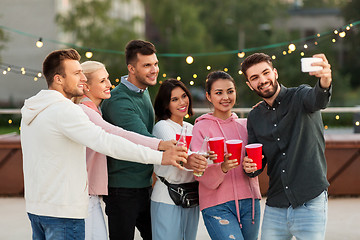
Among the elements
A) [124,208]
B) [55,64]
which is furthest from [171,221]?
[55,64]

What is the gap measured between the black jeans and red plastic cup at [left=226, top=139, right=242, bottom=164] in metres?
0.74

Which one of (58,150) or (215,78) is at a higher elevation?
(215,78)

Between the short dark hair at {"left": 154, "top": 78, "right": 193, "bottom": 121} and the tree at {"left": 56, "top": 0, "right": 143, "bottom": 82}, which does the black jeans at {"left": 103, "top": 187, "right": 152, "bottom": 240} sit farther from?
the tree at {"left": 56, "top": 0, "right": 143, "bottom": 82}

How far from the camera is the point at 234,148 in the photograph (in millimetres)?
2908

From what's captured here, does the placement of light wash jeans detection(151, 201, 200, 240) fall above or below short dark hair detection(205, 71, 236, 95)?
below

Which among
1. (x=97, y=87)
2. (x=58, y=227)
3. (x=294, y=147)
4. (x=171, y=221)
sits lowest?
(x=171, y=221)

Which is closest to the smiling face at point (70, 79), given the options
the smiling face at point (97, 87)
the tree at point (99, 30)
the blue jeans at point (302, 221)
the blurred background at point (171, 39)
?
the smiling face at point (97, 87)

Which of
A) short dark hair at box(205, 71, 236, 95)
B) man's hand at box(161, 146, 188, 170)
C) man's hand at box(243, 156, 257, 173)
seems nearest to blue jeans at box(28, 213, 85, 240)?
man's hand at box(161, 146, 188, 170)

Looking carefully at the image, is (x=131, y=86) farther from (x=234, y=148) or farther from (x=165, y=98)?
(x=234, y=148)

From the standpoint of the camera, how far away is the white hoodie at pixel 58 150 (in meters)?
2.52

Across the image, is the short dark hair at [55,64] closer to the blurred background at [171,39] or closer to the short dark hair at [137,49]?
the short dark hair at [137,49]

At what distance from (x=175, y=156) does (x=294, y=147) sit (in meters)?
0.69

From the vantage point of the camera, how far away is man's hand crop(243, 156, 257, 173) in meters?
2.91

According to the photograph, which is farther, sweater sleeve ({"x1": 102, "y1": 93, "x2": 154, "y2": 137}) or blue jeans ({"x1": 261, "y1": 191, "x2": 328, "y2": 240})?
sweater sleeve ({"x1": 102, "y1": 93, "x2": 154, "y2": 137})
